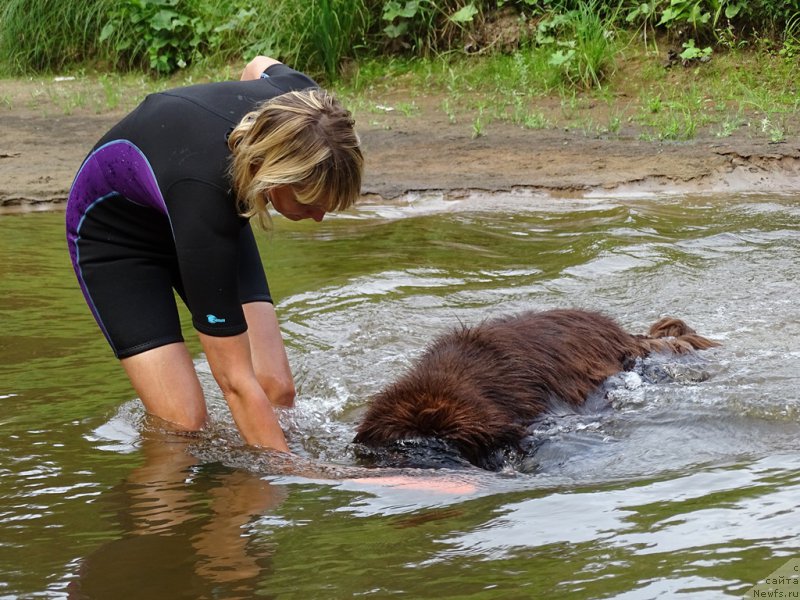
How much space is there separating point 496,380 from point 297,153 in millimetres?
1231

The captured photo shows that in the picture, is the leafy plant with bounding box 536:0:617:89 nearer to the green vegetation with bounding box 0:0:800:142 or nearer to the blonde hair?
the green vegetation with bounding box 0:0:800:142

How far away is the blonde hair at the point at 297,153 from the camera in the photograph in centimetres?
320

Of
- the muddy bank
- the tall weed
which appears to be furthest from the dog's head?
the tall weed

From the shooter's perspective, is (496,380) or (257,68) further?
(257,68)

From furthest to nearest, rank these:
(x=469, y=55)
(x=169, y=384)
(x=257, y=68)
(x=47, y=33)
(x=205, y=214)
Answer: (x=47, y=33) < (x=469, y=55) < (x=257, y=68) < (x=169, y=384) < (x=205, y=214)

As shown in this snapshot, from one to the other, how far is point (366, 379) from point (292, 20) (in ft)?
27.8

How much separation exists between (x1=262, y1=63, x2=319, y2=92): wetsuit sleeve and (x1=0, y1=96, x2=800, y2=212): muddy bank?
455cm

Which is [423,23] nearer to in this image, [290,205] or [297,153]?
[290,205]

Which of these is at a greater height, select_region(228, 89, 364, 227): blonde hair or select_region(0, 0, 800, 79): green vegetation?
select_region(0, 0, 800, 79): green vegetation

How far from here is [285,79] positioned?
383cm

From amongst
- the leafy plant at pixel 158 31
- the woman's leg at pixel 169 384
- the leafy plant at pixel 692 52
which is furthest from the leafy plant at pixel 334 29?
the woman's leg at pixel 169 384

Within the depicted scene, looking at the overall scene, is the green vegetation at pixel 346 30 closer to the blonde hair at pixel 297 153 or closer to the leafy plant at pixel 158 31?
the leafy plant at pixel 158 31

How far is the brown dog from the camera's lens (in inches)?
147

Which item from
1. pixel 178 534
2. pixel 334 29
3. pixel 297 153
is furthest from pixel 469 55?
pixel 178 534
